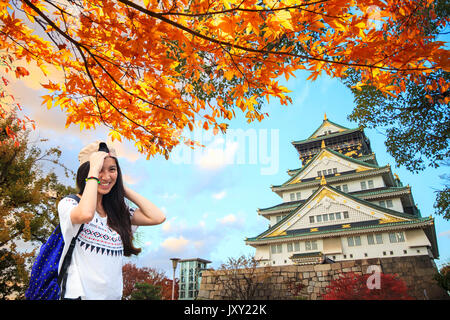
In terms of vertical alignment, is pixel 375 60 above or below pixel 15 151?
below

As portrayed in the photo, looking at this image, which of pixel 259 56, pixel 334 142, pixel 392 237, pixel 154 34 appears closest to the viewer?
pixel 154 34

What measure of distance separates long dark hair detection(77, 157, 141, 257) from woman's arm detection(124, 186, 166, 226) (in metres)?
0.05

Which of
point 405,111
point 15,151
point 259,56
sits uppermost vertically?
point 405,111

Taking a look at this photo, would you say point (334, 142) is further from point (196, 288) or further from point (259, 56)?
point (259, 56)

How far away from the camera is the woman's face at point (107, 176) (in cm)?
142

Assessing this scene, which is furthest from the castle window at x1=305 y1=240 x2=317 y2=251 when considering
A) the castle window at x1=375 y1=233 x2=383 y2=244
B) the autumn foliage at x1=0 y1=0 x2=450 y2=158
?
the autumn foliage at x1=0 y1=0 x2=450 y2=158

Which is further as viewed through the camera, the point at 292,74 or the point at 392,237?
the point at 392,237

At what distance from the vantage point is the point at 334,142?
84.8ft

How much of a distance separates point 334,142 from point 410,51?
26.1 metres

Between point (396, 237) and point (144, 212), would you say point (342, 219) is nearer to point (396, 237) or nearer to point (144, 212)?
point (396, 237)

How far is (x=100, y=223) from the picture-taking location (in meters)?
1.33

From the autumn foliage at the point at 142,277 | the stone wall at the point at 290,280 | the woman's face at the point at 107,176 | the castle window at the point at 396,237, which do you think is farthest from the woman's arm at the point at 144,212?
the autumn foliage at the point at 142,277

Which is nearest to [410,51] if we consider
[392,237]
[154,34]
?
[154,34]

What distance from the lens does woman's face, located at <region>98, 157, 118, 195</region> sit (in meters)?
1.42
